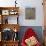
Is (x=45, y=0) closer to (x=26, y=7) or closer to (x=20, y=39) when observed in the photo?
(x=26, y=7)

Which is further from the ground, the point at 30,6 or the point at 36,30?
the point at 30,6

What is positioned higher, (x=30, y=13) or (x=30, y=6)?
(x=30, y=6)

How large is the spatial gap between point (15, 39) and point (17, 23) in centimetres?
53

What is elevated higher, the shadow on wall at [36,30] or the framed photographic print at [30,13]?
the framed photographic print at [30,13]

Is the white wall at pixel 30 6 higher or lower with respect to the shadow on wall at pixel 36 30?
higher

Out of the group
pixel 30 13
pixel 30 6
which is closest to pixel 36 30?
pixel 30 13

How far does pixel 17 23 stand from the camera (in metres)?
5.12

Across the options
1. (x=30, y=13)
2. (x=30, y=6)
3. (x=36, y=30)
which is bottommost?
(x=36, y=30)

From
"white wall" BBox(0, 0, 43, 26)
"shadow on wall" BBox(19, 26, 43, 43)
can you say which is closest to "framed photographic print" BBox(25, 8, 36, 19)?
"white wall" BBox(0, 0, 43, 26)

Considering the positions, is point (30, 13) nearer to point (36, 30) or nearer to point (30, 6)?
point (30, 6)

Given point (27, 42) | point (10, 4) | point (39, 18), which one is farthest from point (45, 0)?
point (27, 42)

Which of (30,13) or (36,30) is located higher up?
(30,13)

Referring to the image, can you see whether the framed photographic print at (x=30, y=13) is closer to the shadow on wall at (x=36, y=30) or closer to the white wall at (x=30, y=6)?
the white wall at (x=30, y=6)

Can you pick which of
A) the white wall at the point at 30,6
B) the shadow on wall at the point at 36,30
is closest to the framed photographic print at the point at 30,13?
the white wall at the point at 30,6
